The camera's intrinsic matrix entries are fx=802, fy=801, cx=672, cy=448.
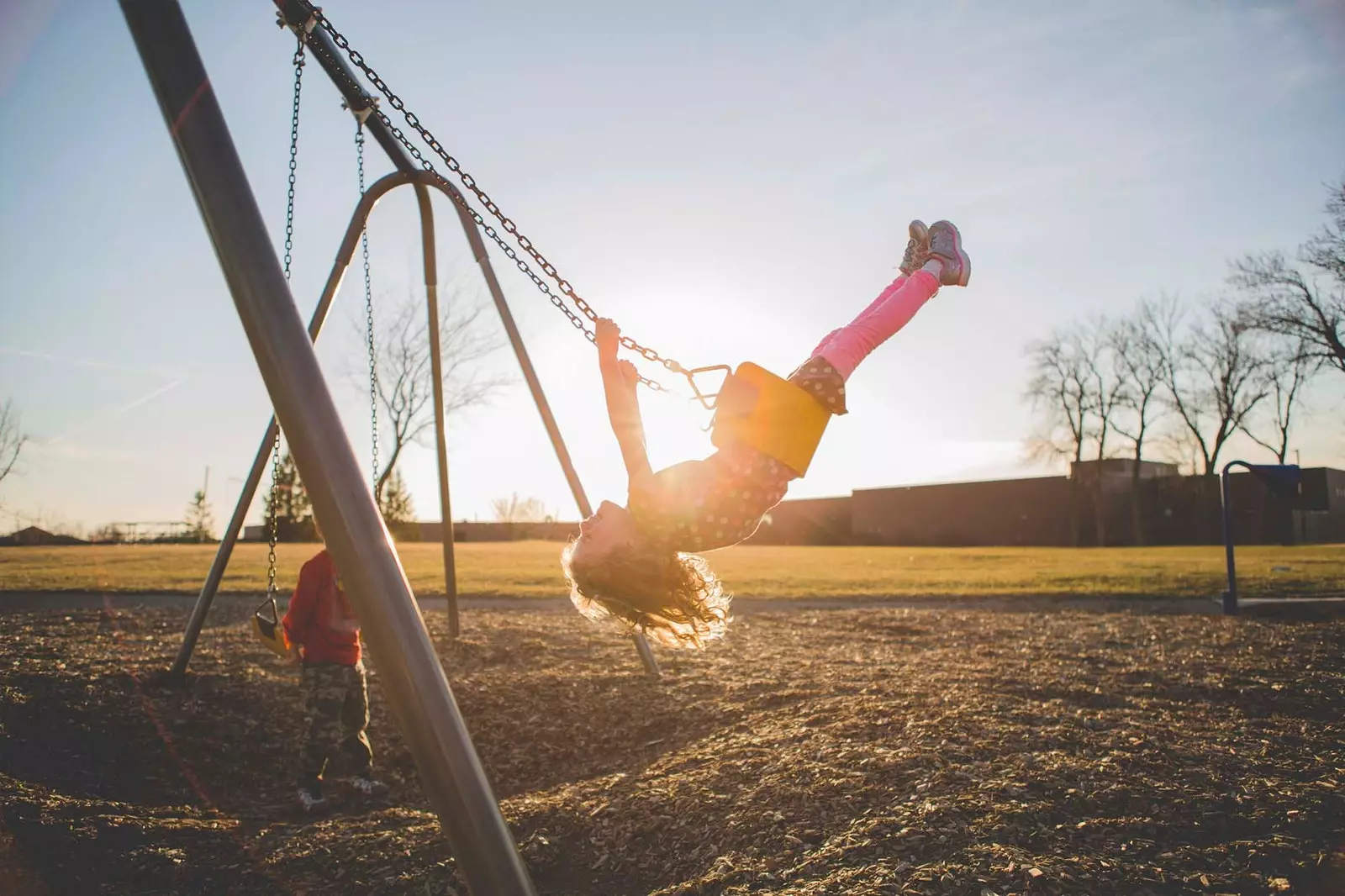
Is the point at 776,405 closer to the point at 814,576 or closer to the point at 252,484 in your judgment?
the point at 252,484

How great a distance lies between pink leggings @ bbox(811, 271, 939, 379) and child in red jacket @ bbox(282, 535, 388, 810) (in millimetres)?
3304

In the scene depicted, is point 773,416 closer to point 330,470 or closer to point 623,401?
point 623,401

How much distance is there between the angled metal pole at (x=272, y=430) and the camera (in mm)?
5949

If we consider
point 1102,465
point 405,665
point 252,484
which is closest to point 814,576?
point 252,484

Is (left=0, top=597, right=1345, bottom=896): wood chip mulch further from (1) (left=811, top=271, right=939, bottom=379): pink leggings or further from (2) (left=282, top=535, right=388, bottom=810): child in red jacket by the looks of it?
(1) (left=811, top=271, right=939, bottom=379): pink leggings

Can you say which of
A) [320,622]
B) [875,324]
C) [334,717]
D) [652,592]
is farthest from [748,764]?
[320,622]

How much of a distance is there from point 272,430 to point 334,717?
90.2 inches

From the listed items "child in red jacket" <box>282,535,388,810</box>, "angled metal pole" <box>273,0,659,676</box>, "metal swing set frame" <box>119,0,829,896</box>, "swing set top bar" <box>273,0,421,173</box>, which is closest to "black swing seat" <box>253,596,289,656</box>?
A: "child in red jacket" <box>282,535,388,810</box>

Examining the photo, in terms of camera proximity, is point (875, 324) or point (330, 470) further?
point (875, 324)

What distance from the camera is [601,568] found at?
342 centimetres

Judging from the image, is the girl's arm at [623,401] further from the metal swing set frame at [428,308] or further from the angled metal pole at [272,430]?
the angled metal pole at [272,430]

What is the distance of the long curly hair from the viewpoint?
338 centimetres

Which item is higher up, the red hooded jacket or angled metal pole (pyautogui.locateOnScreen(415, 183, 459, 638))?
angled metal pole (pyautogui.locateOnScreen(415, 183, 459, 638))

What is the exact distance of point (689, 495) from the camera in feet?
10.5
